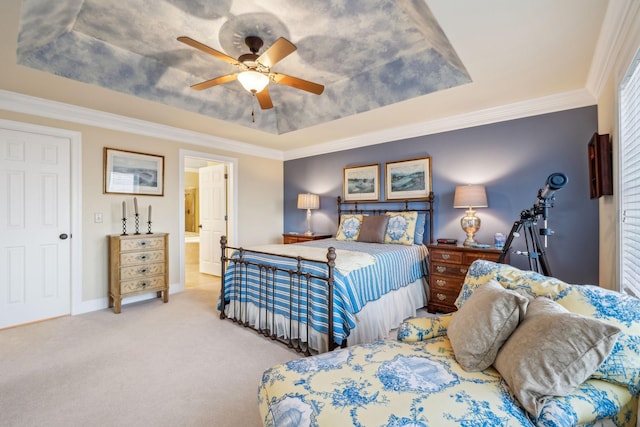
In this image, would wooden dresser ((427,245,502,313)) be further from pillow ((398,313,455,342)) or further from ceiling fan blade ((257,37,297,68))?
ceiling fan blade ((257,37,297,68))

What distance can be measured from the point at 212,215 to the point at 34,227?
2.45m

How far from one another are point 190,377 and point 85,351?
1163mm

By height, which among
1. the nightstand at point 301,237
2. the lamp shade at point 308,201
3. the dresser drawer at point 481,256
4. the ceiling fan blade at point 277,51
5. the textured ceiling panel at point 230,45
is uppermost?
the textured ceiling panel at point 230,45

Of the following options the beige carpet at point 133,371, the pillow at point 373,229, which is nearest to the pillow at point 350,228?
the pillow at point 373,229

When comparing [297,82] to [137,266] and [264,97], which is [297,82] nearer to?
[264,97]

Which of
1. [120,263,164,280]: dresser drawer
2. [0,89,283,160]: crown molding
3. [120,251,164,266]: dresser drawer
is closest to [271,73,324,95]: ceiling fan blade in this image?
[0,89,283,160]: crown molding

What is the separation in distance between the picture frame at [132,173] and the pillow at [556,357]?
4355 mm

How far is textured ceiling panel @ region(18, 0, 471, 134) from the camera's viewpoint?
2285 millimetres

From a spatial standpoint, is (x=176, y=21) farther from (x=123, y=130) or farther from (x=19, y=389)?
(x=19, y=389)

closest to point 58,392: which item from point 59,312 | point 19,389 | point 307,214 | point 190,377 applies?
point 19,389

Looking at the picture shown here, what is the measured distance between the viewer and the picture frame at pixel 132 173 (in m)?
3.66

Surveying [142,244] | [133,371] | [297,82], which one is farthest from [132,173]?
[297,82]

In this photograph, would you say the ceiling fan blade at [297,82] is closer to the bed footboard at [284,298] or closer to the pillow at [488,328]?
the bed footboard at [284,298]

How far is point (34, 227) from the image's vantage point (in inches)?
125
